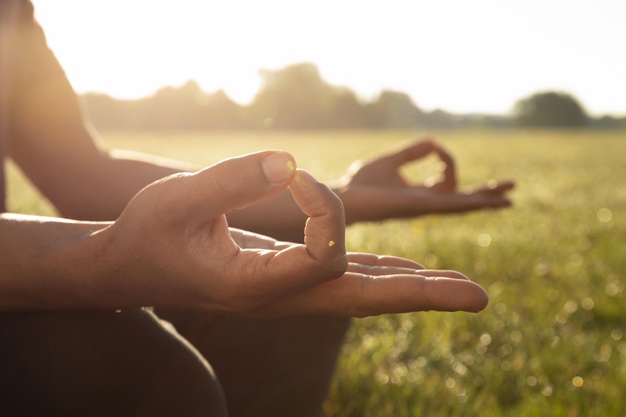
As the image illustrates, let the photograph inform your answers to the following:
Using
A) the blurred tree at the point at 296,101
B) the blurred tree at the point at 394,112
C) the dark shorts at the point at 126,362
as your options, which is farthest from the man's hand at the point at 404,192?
the blurred tree at the point at 394,112

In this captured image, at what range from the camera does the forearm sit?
4.07 ft

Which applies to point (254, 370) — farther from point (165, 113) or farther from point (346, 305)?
point (165, 113)

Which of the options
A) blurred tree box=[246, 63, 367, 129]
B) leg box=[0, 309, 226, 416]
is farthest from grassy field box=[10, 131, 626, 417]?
blurred tree box=[246, 63, 367, 129]

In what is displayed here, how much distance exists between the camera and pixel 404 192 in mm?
2447

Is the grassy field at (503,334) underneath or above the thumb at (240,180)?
underneath

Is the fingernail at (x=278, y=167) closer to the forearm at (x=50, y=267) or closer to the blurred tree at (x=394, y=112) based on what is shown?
the forearm at (x=50, y=267)

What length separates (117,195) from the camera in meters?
2.29

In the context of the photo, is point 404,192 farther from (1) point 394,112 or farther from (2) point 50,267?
(1) point 394,112

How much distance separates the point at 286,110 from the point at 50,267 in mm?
61040

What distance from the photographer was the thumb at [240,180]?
3.48 ft

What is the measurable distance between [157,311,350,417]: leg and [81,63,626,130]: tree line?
111 feet

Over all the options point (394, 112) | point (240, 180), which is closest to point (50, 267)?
point (240, 180)

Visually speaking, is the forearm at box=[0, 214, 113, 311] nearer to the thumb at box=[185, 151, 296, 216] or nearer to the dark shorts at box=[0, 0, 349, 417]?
the dark shorts at box=[0, 0, 349, 417]

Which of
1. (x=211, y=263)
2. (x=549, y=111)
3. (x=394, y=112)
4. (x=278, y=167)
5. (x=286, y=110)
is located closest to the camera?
(x=278, y=167)
